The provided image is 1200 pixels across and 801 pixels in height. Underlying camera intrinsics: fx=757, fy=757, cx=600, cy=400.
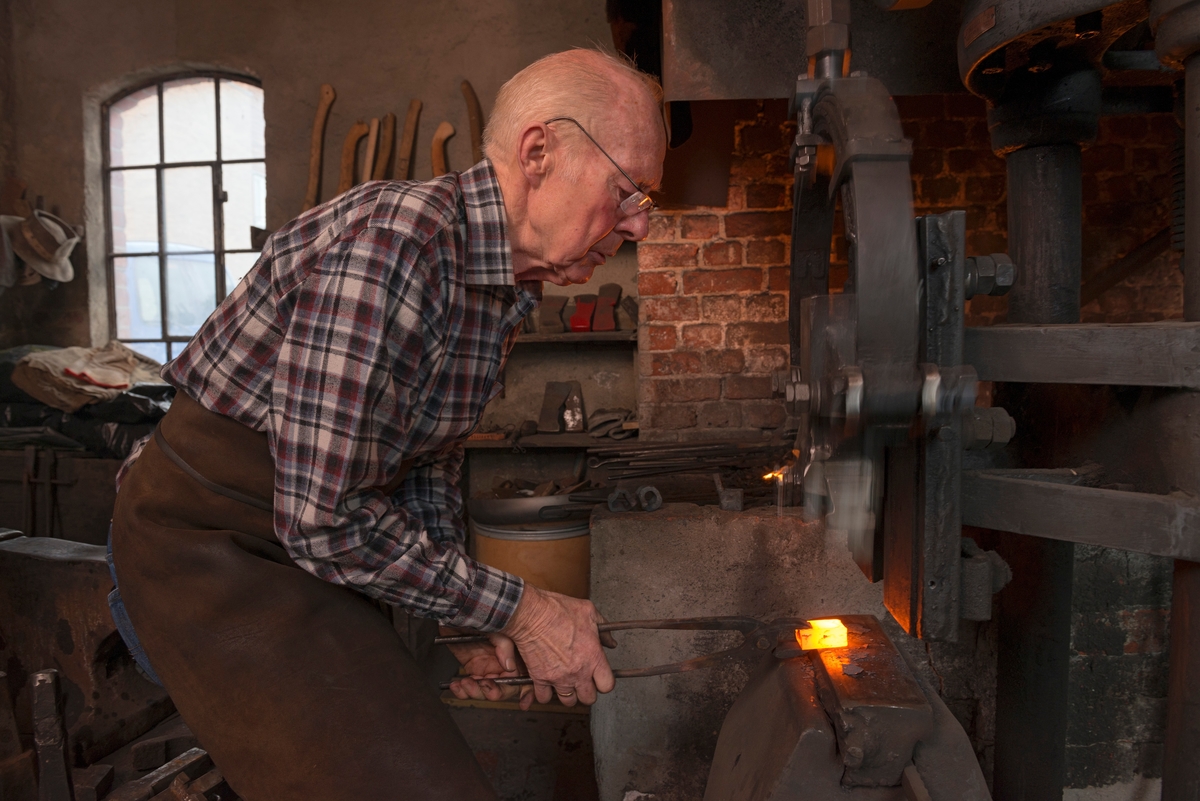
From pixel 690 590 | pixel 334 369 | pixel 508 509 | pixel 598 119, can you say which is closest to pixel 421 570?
pixel 334 369

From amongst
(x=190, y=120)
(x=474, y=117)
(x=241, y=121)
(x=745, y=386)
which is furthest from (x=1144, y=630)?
(x=190, y=120)

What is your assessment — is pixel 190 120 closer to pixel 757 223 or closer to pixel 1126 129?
pixel 757 223

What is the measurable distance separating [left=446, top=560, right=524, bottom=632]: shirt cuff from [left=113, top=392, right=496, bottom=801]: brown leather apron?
0.69 ft

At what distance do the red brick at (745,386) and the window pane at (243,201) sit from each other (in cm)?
347

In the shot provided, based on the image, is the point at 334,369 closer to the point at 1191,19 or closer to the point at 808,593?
the point at 1191,19

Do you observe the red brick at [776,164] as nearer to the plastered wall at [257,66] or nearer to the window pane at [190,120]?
the plastered wall at [257,66]

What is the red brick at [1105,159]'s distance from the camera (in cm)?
300

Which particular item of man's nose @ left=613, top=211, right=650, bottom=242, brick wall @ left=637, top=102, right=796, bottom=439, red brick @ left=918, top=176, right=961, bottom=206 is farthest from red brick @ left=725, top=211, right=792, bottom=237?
man's nose @ left=613, top=211, right=650, bottom=242

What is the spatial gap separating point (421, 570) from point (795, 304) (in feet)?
2.90

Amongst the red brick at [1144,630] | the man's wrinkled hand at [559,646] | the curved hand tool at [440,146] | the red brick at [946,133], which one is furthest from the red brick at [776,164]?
the man's wrinkled hand at [559,646]

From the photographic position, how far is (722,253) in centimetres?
301

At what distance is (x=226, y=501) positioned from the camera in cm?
137

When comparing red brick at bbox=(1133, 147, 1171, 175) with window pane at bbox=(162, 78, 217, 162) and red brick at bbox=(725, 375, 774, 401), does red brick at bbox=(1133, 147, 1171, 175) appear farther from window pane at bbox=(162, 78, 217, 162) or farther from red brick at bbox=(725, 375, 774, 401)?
window pane at bbox=(162, 78, 217, 162)

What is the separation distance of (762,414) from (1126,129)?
181 centimetres
